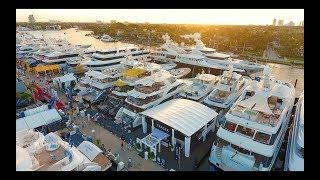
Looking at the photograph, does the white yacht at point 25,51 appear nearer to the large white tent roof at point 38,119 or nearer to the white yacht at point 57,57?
the white yacht at point 57,57

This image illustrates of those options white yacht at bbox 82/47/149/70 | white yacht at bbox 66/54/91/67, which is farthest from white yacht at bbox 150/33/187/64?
white yacht at bbox 66/54/91/67

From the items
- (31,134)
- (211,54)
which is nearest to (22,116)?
(31,134)

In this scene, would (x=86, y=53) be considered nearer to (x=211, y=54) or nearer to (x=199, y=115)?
Answer: (x=211, y=54)

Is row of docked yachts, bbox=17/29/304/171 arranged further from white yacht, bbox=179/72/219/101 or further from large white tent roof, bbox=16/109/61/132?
large white tent roof, bbox=16/109/61/132

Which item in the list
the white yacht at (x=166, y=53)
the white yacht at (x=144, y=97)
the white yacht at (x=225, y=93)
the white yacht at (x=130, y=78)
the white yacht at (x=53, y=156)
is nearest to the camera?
the white yacht at (x=53, y=156)

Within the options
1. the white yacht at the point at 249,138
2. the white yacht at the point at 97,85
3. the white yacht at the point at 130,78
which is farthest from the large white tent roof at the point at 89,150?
the white yacht at the point at 97,85

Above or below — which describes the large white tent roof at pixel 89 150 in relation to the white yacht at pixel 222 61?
below

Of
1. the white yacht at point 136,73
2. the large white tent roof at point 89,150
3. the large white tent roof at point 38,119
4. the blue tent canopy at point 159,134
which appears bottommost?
the large white tent roof at point 89,150
